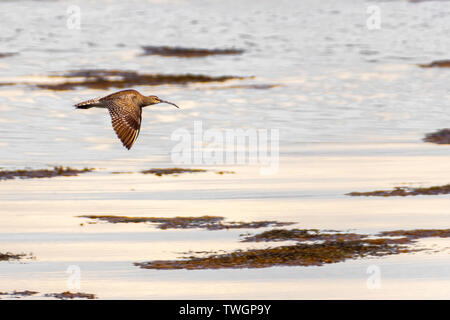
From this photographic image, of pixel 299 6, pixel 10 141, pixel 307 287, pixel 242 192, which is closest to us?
pixel 307 287

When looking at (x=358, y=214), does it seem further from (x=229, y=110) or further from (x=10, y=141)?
(x=229, y=110)

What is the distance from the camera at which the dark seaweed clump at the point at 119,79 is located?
3300 centimetres

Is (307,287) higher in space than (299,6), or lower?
lower

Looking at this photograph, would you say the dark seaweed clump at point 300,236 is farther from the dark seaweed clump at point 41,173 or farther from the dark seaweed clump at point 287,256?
the dark seaweed clump at point 41,173

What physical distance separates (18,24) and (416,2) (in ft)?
67.6

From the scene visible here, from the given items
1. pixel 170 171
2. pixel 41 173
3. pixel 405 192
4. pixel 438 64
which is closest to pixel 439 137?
pixel 405 192

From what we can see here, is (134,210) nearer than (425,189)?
Yes

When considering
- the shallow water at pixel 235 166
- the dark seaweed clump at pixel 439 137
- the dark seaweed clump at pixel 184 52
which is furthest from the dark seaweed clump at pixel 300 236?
the dark seaweed clump at pixel 184 52

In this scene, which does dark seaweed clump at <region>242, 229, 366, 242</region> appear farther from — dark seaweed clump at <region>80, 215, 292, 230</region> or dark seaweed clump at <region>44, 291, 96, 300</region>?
dark seaweed clump at <region>44, 291, 96, 300</region>

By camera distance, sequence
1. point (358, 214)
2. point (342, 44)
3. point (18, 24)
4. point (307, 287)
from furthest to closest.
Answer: point (18, 24), point (342, 44), point (358, 214), point (307, 287)

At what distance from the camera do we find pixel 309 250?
47.6 feet

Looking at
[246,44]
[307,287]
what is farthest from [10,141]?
[246,44]

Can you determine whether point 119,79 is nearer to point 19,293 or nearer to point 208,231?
point 208,231

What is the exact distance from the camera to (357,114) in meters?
26.8
